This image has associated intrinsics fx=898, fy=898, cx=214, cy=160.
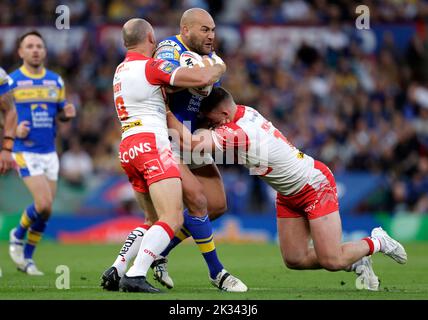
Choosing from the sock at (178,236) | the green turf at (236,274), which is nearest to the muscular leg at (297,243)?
the green turf at (236,274)

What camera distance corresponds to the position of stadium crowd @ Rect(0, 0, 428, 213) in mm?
20031

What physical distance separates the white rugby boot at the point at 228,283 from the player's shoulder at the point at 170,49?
2303 millimetres

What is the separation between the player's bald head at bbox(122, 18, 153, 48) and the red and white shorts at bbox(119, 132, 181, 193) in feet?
3.25

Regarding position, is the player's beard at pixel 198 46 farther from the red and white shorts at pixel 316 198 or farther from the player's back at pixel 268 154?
the red and white shorts at pixel 316 198

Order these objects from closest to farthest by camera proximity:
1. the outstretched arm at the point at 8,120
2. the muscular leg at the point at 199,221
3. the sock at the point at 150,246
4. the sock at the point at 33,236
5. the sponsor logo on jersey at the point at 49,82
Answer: the sock at the point at 150,246 → the muscular leg at the point at 199,221 → the outstretched arm at the point at 8,120 → the sock at the point at 33,236 → the sponsor logo on jersey at the point at 49,82

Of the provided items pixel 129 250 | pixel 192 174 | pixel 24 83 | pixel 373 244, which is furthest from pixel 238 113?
pixel 24 83

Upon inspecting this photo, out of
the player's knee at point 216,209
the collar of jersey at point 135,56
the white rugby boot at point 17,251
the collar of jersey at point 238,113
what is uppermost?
the collar of jersey at point 135,56

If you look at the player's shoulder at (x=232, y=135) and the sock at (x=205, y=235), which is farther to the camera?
the sock at (x=205, y=235)

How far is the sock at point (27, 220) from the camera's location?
1257 cm

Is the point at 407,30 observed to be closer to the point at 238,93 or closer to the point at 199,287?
the point at 238,93

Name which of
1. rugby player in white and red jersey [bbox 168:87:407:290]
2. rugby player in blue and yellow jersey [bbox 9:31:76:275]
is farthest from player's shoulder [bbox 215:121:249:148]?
rugby player in blue and yellow jersey [bbox 9:31:76:275]

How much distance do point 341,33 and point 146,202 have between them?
14328mm

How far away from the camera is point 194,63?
9102 mm

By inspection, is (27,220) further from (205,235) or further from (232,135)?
(232,135)
